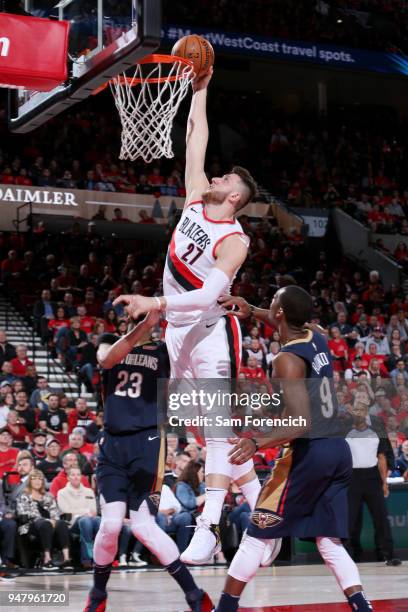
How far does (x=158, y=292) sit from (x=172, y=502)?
6973mm

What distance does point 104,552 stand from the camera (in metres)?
6.32

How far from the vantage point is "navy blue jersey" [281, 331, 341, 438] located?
5.74m

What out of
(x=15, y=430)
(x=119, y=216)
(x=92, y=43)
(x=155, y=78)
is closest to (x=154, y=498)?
(x=155, y=78)

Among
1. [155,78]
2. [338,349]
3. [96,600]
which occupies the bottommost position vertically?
[338,349]

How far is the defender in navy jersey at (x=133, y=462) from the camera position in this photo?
6273 millimetres

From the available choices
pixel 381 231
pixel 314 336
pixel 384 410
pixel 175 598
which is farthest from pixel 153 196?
pixel 314 336

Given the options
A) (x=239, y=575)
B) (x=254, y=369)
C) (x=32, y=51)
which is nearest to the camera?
(x=239, y=575)

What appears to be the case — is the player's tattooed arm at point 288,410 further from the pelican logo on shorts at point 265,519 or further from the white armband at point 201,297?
the white armband at point 201,297

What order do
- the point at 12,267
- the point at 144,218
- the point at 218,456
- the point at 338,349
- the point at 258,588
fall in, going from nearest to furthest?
the point at 218,456
the point at 258,588
the point at 338,349
the point at 12,267
the point at 144,218

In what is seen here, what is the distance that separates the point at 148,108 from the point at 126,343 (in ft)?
7.71

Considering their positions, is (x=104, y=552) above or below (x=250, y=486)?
below

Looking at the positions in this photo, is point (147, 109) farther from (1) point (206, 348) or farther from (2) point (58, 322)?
(2) point (58, 322)

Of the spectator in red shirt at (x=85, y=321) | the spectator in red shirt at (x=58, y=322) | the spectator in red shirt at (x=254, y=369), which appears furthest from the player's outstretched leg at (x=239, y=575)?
the spectator in red shirt at (x=58, y=322)

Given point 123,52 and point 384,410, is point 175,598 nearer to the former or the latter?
point 123,52
